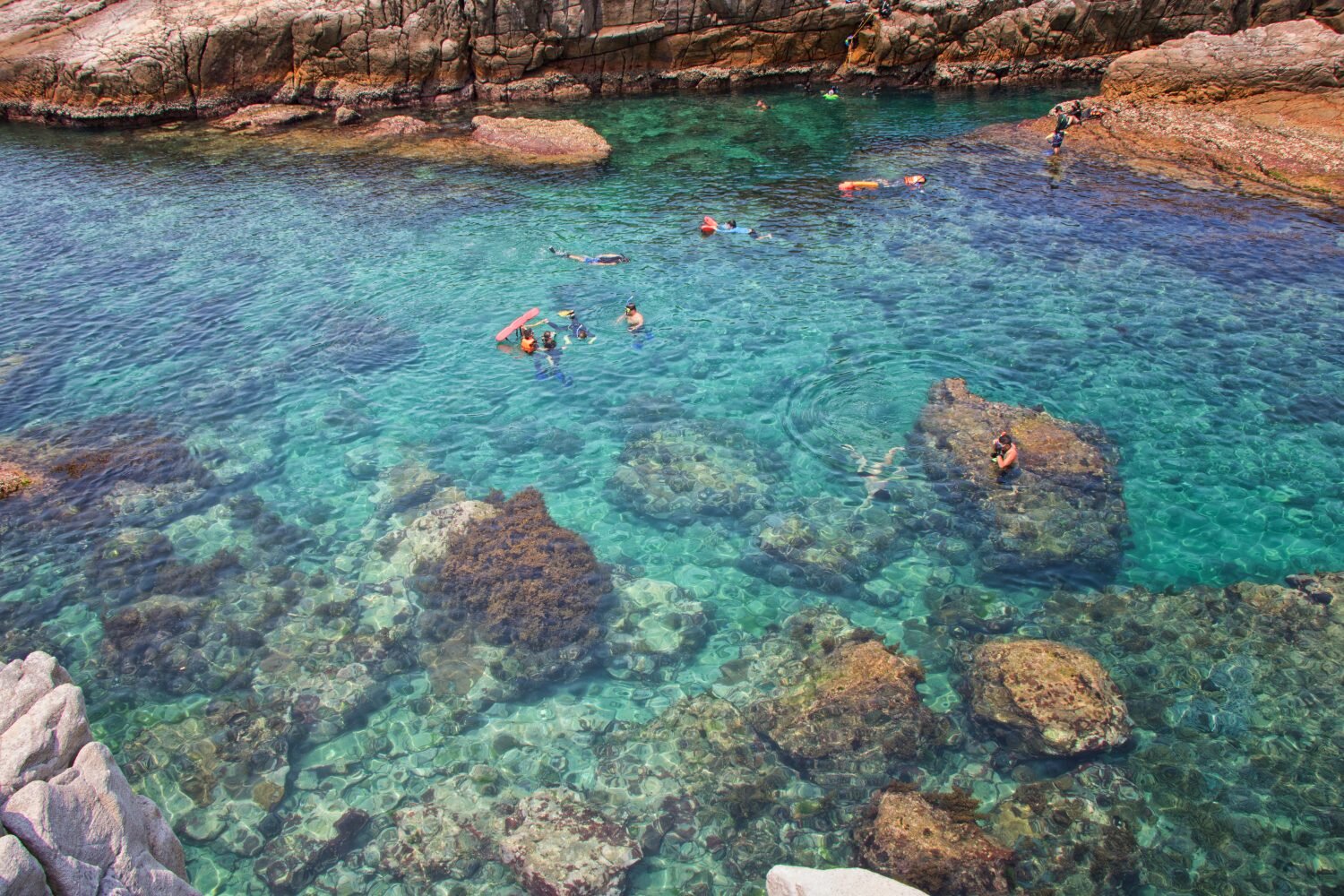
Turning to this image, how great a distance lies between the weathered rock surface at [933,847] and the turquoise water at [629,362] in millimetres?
666

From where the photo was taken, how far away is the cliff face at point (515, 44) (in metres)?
44.8

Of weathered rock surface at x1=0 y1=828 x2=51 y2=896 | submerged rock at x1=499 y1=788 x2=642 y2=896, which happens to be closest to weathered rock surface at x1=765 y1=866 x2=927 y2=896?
submerged rock at x1=499 y1=788 x2=642 y2=896

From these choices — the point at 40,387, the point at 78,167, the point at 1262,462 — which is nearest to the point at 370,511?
the point at 40,387

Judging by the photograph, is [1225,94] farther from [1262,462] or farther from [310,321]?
[310,321]

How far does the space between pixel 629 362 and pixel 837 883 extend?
15.8 metres

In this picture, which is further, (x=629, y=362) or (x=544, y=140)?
(x=544, y=140)

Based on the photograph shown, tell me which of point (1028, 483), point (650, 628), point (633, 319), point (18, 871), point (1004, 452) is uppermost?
point (18, 871)

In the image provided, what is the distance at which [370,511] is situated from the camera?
56.1ft

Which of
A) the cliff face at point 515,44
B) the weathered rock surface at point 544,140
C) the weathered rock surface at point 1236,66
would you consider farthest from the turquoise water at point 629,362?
the cliff face at point 515,44

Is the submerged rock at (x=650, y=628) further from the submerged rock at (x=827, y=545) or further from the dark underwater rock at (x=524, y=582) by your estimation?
the submerged rock at (x=827, y=545)

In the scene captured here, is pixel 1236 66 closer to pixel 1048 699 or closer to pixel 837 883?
pixel 1048 699

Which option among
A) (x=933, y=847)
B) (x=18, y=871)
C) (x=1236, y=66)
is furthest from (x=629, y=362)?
(x=1236, y=66)

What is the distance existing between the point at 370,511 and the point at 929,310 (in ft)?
53.6

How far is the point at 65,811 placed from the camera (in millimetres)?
7746
